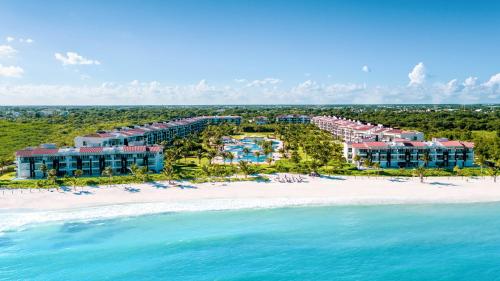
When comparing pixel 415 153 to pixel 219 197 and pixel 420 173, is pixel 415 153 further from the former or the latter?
pixel 219 197

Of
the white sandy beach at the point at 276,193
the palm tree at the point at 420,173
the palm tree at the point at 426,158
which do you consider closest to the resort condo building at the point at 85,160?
the white sandy beach at the point at 276,193

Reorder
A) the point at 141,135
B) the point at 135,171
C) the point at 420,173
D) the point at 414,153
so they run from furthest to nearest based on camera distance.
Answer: the point at 141,135, the point at 414,153, the point at 420,173, the point at 135,171

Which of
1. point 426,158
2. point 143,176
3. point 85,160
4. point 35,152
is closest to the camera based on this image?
point 143,176

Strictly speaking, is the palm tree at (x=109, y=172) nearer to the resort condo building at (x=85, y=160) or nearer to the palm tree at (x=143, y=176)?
the resort condo building at (x=85, y=160)

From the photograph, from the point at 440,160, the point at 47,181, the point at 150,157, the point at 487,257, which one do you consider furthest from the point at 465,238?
the point at 47,181

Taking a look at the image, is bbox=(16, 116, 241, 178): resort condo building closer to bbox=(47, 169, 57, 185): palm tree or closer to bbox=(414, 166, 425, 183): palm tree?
bbox=(47, 169, 57, 185): palm tree

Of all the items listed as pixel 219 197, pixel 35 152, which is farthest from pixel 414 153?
pixel 35 152

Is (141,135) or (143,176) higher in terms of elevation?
(141,135)
